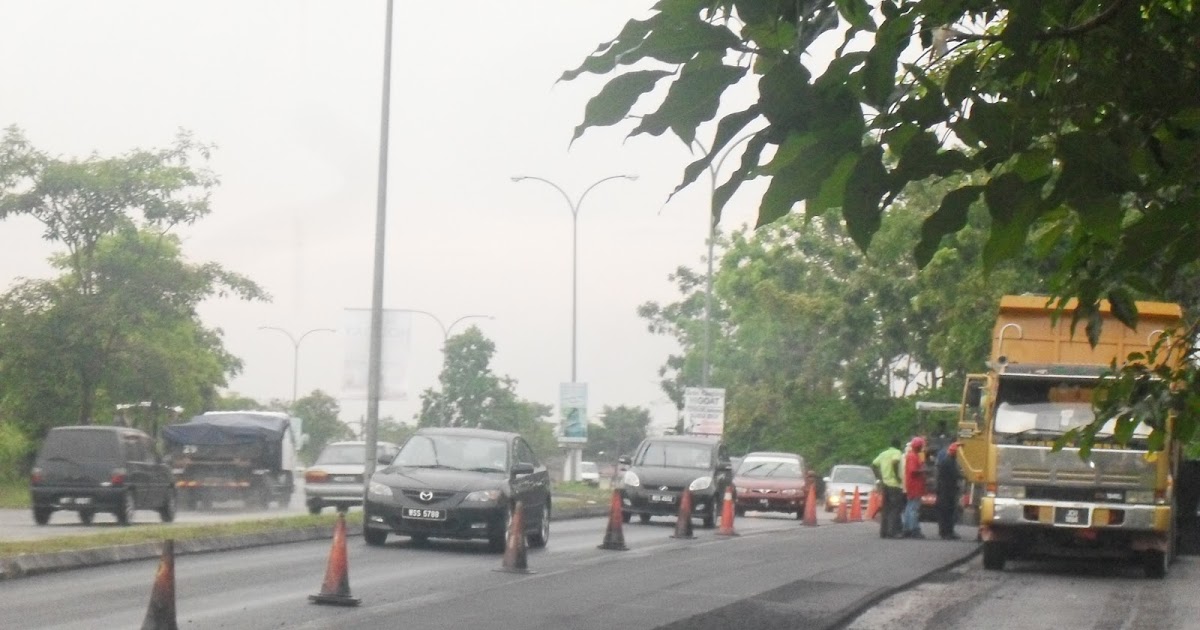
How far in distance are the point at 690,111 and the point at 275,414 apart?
4232 centimetres

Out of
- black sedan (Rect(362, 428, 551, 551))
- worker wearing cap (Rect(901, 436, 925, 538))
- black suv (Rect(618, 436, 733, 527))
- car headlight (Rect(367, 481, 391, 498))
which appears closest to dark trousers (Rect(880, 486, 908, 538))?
worker wearing cap (Rect(901, 436, 925, 538))

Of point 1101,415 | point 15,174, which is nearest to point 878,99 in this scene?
point 1101,415

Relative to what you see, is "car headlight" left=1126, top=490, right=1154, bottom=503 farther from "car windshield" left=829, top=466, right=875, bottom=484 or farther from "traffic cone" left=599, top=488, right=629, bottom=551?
"car windshield" left=829, top=466, right=875, bottom=484

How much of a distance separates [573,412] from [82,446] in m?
19.2

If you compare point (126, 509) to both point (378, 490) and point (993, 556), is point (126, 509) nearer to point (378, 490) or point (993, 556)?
point (378, 490)

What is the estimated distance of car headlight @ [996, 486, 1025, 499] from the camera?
19422 millimetres

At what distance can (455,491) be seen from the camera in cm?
2123

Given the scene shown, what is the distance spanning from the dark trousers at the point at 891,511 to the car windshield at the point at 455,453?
23.3 feet

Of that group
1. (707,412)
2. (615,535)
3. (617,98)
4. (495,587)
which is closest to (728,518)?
(615,535)

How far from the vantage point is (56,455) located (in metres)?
28.8

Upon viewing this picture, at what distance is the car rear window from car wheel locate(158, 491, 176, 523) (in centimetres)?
207

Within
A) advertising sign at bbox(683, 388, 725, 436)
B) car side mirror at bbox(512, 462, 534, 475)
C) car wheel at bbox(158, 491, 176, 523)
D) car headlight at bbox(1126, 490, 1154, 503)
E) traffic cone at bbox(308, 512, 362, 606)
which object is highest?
advertising sign at bbox(683, 388, 725, 436)

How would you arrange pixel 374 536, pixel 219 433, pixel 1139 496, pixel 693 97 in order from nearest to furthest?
pixel 693 97, pixel 1139 496, pixel 374 536, pixel 219 433

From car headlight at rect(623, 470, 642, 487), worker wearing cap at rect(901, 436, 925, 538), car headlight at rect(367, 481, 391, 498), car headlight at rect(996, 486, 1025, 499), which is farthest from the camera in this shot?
car headlight at rect(623, 470, 642, 487)
